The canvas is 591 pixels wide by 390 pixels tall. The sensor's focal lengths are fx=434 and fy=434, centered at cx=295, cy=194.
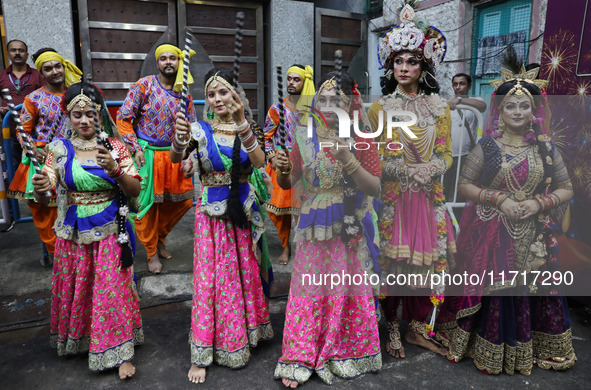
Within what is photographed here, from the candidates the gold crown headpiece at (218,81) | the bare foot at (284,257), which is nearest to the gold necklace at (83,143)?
the gold crown headpiece at (218,81)

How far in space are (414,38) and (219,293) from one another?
6.85ft

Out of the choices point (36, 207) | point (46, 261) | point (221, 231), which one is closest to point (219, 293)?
point (221, 231)

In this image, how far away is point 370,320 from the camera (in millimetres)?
2775

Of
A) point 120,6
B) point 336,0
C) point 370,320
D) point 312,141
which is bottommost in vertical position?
point 370,320

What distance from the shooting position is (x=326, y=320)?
2.80 m

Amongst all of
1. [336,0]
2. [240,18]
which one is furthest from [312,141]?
[336,0]

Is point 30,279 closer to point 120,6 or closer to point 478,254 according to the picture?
point 478,254

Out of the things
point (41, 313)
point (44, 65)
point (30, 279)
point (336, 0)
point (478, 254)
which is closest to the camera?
point (478, 254)

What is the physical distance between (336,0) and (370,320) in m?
8.88

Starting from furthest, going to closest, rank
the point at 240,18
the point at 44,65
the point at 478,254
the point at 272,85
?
the point at 272,85
the point at 44,65
the point at 478,254
the point at 240,18

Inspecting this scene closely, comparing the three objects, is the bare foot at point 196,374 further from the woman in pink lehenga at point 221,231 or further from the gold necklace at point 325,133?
the gold necklace at point 325,133

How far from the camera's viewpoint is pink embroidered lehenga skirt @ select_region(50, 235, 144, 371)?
8.91 feet

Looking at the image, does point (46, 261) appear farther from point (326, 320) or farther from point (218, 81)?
point (326, 320)

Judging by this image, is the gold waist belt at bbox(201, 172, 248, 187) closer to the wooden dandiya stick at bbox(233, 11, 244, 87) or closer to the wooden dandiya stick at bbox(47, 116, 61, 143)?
the wooden dandiya stick at bbox(233, 11, 244, 87)
